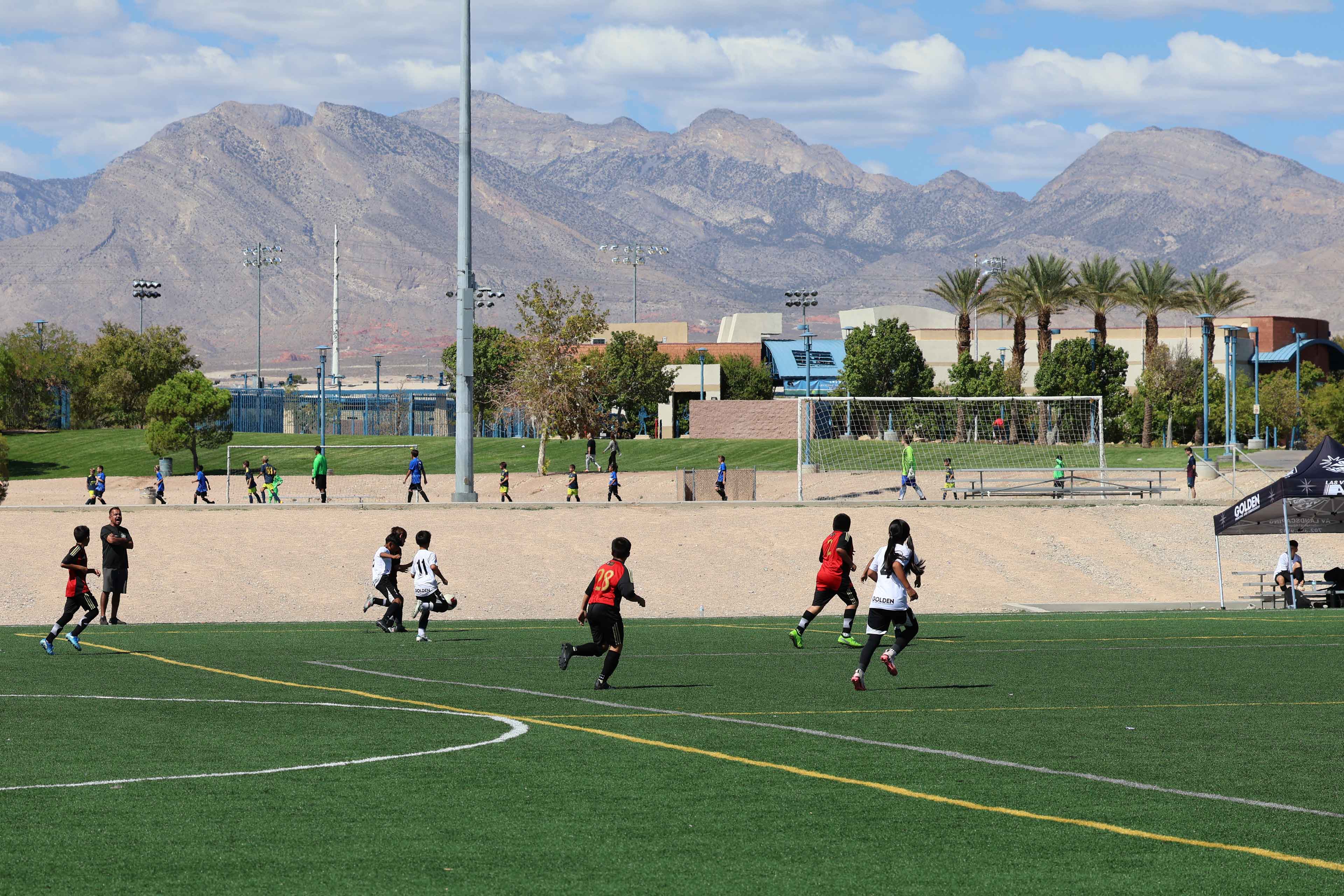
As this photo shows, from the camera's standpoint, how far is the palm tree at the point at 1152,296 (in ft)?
273

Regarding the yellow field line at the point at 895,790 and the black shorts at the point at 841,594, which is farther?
the black shorts at the point at 841,594

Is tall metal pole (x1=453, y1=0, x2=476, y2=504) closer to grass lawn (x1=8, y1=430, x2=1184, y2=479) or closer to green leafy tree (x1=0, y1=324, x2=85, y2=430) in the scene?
grass lawn (x1=8, y1=430, x2=1184, y2=479)

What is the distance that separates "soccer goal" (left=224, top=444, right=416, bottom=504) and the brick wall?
19272mm

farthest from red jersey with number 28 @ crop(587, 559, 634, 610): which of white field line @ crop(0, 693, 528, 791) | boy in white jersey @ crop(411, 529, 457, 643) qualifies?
boy in white jersey @ crop(411, 529, 457, 643)

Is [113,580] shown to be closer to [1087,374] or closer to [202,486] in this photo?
[202,486]

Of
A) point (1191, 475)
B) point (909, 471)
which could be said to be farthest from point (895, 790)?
point (1191, 475)

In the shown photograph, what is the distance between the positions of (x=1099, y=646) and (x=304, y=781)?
13.0 meters

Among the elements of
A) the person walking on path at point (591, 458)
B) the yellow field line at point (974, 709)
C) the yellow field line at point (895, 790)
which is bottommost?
the yellow field line at point (974, 709)

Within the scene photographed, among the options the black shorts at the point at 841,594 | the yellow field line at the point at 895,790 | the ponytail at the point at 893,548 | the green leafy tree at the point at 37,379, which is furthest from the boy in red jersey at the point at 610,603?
the green leafy tree at the point at 37,379

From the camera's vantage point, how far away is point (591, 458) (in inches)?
2318

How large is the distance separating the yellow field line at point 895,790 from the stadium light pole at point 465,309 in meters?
24.4

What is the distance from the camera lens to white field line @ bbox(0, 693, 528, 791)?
10039mm

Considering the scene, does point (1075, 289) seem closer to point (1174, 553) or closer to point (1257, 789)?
point (1174, 553)

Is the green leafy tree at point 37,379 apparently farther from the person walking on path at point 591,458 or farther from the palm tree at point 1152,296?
the palm tree at point 1152,296
